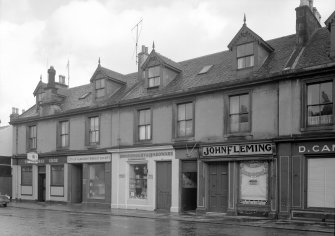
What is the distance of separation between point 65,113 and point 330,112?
62.0ft

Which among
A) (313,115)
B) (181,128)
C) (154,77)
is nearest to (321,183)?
(313,115)

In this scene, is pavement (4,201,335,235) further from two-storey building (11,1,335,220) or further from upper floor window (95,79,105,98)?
upper floor window (95,79,105,98)

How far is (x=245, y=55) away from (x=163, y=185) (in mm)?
8787

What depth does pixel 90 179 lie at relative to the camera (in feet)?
96.0

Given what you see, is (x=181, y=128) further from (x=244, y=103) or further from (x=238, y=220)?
(x=238, y=220)

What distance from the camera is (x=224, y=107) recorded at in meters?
22.5

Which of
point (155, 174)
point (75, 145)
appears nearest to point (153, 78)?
point (155, 174)

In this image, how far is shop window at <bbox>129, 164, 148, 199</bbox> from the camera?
26.2 meters

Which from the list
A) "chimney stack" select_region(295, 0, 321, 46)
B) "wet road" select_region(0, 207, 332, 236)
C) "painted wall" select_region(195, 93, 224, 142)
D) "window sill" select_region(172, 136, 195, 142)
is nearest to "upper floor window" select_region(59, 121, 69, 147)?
"window sill" select_region(172, 136, 195, 142)

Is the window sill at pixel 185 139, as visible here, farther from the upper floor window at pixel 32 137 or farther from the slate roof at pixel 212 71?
the upper floor window at pixel 32 137

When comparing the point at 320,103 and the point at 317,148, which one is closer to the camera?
the point at 317,148

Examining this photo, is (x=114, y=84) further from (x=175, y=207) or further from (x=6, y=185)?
(x=6, y=185)

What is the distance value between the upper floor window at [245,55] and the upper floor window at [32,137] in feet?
61.7

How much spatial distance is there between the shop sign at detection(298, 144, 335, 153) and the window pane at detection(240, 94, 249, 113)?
3.53 metres
